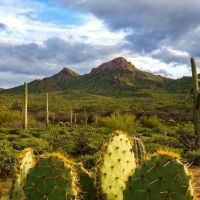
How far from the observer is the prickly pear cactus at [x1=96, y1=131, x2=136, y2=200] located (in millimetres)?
3188

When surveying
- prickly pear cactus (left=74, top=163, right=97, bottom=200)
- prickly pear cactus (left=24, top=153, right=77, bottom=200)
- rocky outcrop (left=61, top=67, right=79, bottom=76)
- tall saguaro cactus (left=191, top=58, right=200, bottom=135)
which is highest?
rocky outcrop (left=61, top=67, right=79, bottom=76)

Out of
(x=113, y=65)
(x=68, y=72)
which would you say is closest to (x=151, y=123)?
(x=113, y=65)

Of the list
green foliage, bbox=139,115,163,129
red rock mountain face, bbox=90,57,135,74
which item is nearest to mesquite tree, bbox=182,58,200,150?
green foliage, bbox=139,115,163,129

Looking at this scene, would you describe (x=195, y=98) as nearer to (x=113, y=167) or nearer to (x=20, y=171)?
(x=113, y=167)

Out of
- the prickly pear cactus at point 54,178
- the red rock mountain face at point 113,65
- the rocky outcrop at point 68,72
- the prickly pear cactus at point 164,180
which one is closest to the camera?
the prickly pear cactus at point 164,180

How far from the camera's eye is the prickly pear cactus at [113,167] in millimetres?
3188

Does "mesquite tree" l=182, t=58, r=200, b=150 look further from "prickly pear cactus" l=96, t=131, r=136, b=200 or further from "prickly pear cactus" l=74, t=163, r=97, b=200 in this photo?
"prickly pear cactus" l=74, t=163, r=97, b=200

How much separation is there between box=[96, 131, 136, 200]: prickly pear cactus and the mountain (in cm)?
11746

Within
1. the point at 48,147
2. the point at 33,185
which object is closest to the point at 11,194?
the point at 33,185

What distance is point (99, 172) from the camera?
3.18 m

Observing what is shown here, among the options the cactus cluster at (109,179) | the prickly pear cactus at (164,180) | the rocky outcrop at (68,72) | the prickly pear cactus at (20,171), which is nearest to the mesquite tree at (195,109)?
the cactus cluster at (109,179)

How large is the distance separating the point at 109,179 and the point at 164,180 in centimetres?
100

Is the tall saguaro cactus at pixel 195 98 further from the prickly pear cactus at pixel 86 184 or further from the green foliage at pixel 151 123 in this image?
the green foliage at pixel 151 123

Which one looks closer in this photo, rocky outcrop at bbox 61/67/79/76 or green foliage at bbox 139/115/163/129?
green foliage at bbox 139/115/163/129
